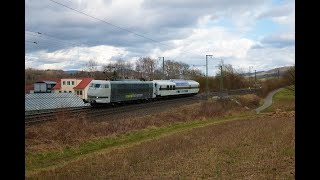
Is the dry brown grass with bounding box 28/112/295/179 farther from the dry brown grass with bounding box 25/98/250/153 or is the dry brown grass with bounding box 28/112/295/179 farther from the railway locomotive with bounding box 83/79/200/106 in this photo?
the railway locomotive with bounding box 83/79/200/106

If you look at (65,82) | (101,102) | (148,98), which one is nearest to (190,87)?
(148,98)

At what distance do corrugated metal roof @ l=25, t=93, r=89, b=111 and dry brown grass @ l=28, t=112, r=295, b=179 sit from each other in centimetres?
1931

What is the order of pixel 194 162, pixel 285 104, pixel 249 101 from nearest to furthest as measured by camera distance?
pixel 194 162 < pixel 285 104 < pixel 249 101

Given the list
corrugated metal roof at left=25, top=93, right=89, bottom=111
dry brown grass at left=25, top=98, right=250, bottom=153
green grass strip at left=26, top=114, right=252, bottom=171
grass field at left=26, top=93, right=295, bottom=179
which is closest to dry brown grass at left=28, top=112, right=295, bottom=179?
grass field at left=26, top=93, right=295, bottom=179

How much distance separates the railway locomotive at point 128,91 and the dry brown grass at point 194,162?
69.5ft

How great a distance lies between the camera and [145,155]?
17.2 m

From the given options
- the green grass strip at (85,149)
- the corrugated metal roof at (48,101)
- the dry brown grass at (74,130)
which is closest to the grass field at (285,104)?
the dry brown grass at (74,130)

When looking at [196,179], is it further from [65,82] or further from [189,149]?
[65,82]

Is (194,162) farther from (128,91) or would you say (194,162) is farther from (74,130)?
(128,91)

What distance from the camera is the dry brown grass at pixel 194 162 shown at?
1264 centimetres

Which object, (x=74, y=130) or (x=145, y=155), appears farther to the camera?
(x=74, y=130)

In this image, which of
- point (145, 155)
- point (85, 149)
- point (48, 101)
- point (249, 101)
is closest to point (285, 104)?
point (249, 101)

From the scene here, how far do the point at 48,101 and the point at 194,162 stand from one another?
29.9 meters

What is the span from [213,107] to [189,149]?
99.6 feet
